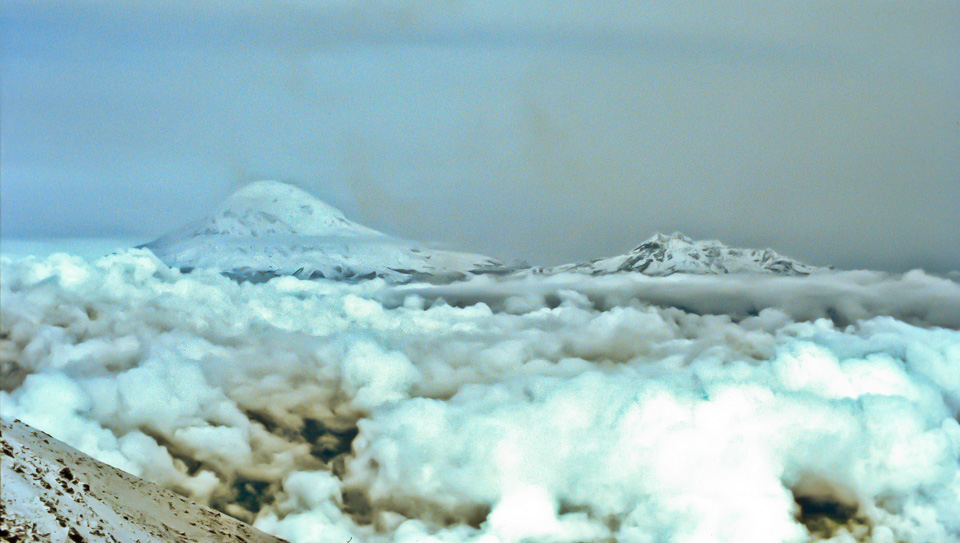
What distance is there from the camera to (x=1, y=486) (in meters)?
38.8

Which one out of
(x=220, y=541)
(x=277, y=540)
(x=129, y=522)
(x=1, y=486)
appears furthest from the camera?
(x=277, y=540)

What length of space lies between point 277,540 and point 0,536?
36.2 meters

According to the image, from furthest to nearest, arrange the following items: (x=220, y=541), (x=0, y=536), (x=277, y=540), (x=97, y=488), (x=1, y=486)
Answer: (x=277, y=540) < (x=220, y=541) < (x=97, y=488) < (x=1, y=486) < (x=0, y=536)

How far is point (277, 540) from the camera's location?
7062cm

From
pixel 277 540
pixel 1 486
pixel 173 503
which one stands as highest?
pixel 1 486

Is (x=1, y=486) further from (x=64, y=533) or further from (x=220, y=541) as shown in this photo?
(x=220, y=541)

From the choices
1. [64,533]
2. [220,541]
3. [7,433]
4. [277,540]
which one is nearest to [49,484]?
[64,533]

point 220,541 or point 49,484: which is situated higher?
point 49,484

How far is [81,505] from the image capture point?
46.2 metres

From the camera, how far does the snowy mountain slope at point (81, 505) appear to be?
130ft

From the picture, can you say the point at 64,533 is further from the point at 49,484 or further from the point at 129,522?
the point at 129,522

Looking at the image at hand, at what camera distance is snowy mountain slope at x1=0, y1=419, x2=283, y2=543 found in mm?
39500

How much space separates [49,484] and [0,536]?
890cm

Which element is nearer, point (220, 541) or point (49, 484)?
point (49, 484)
